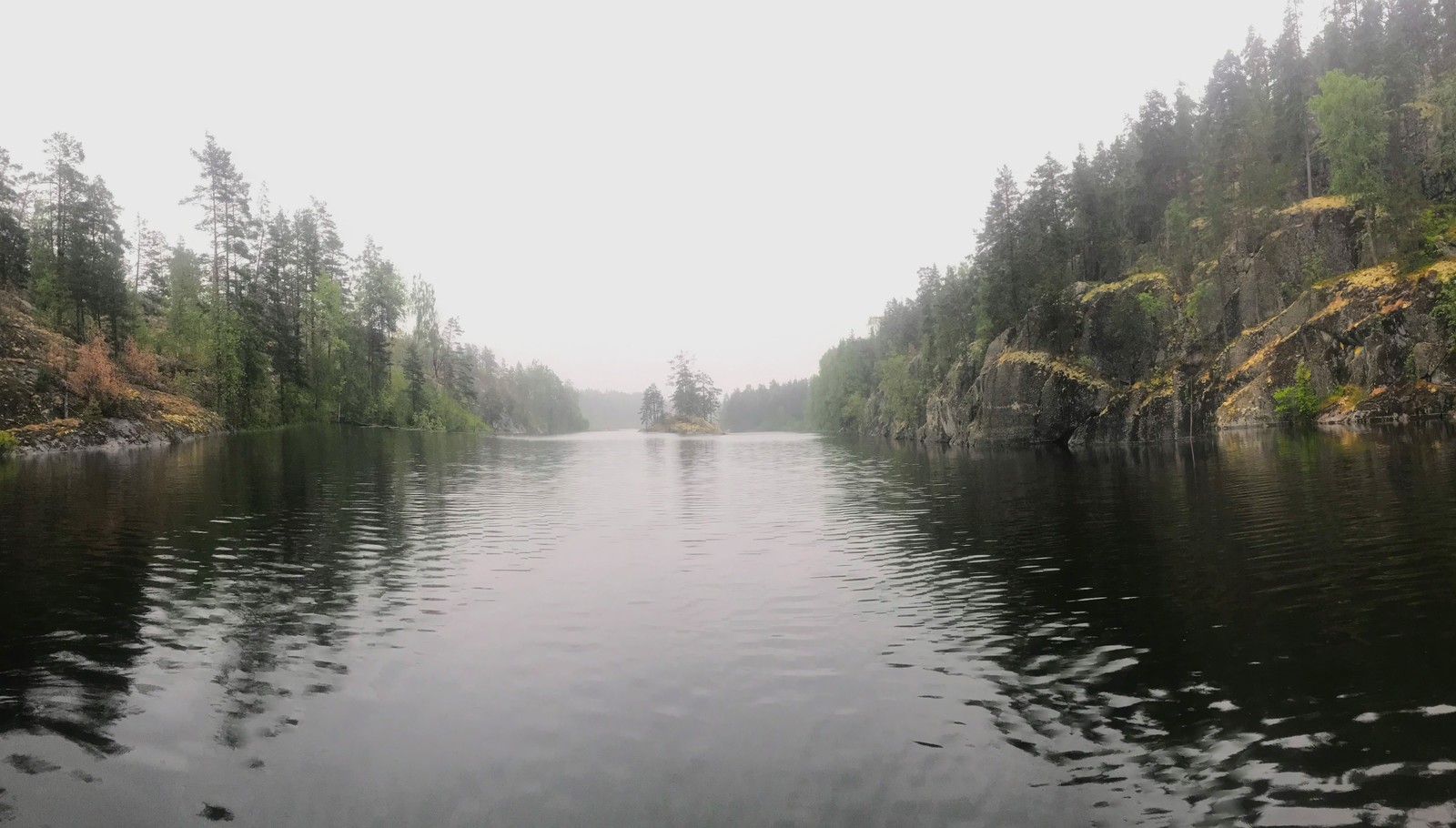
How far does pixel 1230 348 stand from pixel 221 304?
127181 mm

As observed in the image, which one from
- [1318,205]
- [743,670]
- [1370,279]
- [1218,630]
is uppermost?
[1318,205]

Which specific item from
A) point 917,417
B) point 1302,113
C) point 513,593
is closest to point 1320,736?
point 513,593

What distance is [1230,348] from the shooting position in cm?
8156

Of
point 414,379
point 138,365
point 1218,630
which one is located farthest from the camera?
point 414,379

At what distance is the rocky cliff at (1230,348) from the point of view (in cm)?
6638

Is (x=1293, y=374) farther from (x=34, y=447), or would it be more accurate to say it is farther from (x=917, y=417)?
(x=34, y=447)

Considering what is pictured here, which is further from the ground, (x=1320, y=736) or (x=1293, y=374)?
(x=1293, y=374)

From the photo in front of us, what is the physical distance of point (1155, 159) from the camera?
110 meters

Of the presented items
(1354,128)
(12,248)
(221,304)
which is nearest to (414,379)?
(221,304)

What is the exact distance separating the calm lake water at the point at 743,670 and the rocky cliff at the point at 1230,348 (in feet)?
173

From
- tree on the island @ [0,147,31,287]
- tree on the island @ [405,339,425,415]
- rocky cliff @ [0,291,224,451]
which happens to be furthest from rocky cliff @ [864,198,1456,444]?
tree on the island @ [0,147,31,287]

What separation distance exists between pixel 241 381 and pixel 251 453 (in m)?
40.4

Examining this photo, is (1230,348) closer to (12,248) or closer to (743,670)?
(743,670)

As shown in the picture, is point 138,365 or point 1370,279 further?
point 138,365
